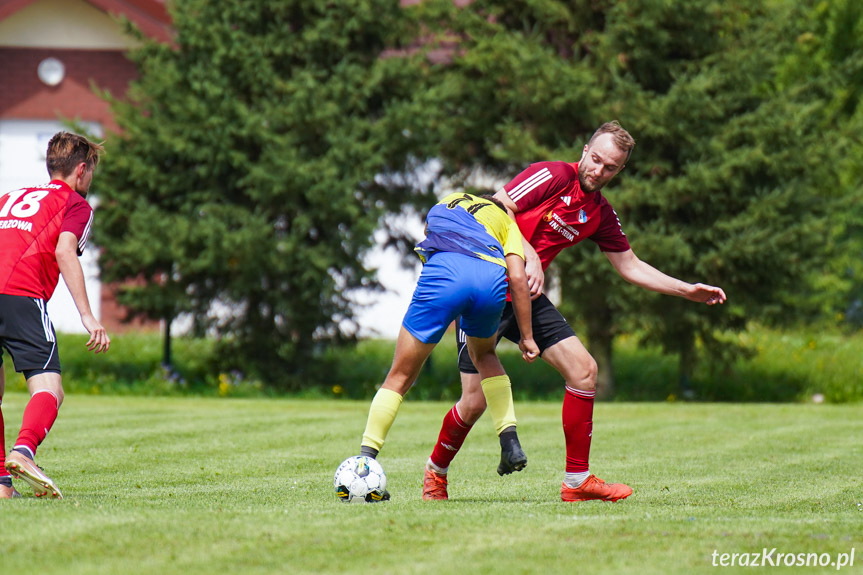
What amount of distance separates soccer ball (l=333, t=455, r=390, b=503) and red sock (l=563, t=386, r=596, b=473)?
1.24 m

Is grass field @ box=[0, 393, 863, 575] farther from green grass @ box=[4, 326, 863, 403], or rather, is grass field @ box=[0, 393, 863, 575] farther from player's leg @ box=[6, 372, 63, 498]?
green grass @ box=[4, 326, 863, 403]

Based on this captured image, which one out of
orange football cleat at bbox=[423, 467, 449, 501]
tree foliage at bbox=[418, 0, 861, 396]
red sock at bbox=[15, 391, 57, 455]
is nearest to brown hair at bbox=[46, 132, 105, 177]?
red sock at bbox=[15, 391, 57, 455]

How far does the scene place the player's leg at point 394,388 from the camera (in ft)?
18.6

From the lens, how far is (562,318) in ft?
20.8

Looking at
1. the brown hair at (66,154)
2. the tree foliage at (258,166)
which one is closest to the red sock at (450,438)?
the brown hair at (66,154)

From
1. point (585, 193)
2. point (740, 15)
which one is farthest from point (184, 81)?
point (585, 193)

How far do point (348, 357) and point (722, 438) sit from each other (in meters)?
8.92

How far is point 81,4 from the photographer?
2145 cm

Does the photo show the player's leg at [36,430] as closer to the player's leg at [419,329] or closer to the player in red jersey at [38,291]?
the player in red jersey at [38,291]

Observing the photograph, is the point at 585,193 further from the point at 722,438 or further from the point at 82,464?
the point at 722,438

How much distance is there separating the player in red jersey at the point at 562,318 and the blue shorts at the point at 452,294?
431mm

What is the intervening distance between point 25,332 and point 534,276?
9.39 ft

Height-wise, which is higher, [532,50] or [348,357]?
[532,50]

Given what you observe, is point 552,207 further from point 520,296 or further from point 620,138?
point 520,296
